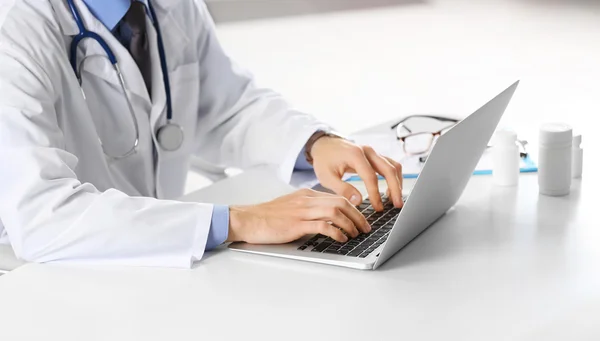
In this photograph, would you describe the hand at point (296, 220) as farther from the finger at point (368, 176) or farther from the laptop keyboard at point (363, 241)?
the finger at point (368, 176)

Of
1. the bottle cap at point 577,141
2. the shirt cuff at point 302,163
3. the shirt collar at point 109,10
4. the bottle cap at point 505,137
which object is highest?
the shirt collar at point 109,10

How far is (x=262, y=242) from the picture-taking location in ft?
4.47

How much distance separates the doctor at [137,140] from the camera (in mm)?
1345

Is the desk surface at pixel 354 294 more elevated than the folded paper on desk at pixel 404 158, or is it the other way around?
the desk surface at pixel 354 294

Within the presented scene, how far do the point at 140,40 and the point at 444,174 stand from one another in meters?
Result: 0.85

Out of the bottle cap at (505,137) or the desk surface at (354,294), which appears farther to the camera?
the bottle cap at (505,137)

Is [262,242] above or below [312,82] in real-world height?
above

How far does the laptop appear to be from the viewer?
1240mm

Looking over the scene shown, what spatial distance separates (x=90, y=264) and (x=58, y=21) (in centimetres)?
54

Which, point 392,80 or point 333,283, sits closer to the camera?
point 333,283

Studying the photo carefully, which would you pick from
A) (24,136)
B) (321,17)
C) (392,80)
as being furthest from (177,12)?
(321,17)

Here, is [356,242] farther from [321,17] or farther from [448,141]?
[321,17]

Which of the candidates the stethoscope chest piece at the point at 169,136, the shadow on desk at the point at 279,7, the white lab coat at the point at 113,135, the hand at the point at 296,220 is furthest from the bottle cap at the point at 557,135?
the shadow on desk at the point at 279,7

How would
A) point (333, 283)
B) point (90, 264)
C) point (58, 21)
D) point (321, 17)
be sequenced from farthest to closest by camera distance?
point (321, 17) < point (58, 21) < point (90, 264) < point (333, 283)
